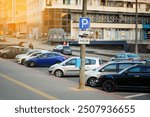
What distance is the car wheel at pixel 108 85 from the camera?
2000 cm

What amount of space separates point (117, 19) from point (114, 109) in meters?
87.7

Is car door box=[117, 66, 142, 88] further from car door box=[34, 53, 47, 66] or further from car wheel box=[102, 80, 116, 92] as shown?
car door box=[34, 53, 47, 66]

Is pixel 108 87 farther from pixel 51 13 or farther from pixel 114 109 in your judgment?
pixel 51 13

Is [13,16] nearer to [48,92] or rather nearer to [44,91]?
[44,91]

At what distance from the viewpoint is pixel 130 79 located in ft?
64.8

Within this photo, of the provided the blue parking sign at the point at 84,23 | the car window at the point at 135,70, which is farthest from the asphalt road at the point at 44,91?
the blue parking sign at the point at 84,23

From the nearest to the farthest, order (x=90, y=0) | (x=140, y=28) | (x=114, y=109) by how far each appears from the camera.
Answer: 1. (x=114, y=109)
2. (x=90, y=0)
3. (x=140, y=28)

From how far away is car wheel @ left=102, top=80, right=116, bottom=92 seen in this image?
20.0 meters

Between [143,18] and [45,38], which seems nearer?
[45,38]

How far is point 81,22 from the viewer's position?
20.0 metres

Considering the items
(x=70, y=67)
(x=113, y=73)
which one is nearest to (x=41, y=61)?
(x=70, y=67)

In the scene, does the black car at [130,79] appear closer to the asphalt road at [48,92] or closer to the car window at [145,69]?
the car window at [145,69]

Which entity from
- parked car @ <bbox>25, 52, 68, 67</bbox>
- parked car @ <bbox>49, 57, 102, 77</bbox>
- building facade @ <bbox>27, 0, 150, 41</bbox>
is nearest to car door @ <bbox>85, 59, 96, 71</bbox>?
parked car @ <bbox>49, 57, 102, 77</bbox>

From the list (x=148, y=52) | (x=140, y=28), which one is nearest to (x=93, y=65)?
(x=148, y=52)
